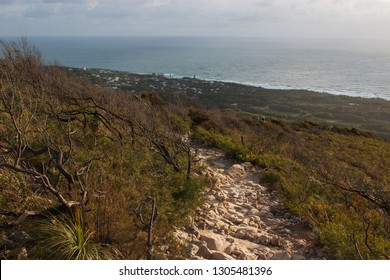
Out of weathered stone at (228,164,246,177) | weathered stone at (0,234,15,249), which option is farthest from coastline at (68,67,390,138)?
weathered stone at (0,234,15,249)

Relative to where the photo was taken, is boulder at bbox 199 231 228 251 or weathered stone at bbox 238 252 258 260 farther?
boulder at bbox 199 231 228 251

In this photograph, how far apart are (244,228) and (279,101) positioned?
54.4m

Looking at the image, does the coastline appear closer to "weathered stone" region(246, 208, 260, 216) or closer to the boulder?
"weathered stone" region(246, 208, 260, 216)

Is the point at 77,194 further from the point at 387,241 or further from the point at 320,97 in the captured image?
the point at 320,97

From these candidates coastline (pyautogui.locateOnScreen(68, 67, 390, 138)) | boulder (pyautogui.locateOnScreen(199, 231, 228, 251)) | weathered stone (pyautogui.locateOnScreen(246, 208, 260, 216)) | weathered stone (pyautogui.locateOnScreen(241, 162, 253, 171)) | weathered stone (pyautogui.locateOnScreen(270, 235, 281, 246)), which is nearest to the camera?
boulder (pyautogui.locateOnScreen(199, 231, 228, 251))

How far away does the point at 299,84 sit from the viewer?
73.9 metres

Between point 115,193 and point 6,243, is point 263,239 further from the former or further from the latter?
point 6,243

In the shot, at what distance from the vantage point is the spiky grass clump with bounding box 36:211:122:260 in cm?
291

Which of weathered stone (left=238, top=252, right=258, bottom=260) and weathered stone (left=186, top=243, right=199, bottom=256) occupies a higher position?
weathered stone (left=186, top=243, right=199, bottom=256)

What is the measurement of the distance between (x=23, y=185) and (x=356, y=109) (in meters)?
55.1

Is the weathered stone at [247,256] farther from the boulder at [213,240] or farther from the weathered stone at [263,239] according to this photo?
the weathered stone at [263,239]

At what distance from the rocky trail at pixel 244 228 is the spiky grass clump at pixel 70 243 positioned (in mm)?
1118

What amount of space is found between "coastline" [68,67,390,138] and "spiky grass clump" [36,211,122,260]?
40.0 meters
